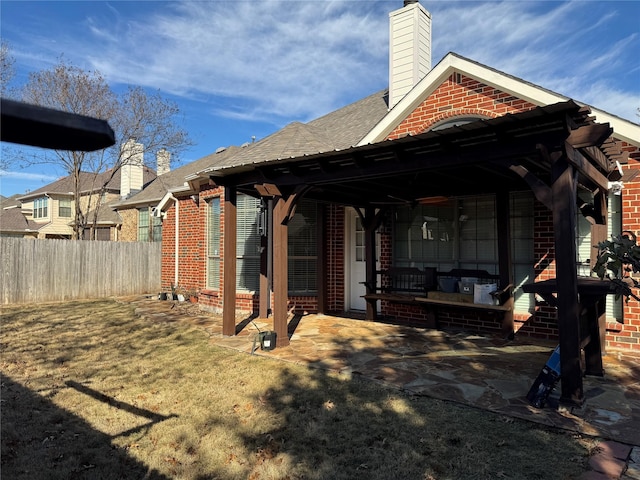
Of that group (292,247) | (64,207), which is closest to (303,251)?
(292,247)

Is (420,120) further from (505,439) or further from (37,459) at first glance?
(37,459)

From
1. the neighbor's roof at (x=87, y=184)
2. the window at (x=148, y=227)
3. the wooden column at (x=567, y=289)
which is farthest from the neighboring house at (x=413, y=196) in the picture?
the neighbor's roof at (x=87, y=184)

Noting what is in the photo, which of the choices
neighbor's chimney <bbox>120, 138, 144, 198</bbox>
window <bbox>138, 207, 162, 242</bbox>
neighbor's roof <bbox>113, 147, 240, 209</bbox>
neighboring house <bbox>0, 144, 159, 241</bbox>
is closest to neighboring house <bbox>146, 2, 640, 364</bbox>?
neighbor's roof <bbox>113, 147, 240, 209</bbox>

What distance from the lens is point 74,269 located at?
13547mm

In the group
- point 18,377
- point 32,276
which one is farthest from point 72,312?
point 18,377

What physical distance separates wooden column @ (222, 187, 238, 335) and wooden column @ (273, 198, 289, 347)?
1061 mm

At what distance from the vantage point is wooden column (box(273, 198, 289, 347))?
638cm

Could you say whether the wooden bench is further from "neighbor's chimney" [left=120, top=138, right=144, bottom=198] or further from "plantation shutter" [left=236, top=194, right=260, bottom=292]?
"neighbor's chimney" [left=120, top=138, right=144, bottom=198]

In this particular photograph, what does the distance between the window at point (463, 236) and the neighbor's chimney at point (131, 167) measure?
1597cm

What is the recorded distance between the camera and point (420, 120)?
7.91 metres

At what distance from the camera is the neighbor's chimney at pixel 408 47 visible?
912 cm

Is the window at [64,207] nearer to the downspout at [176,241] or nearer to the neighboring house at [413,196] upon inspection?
the downspout at [176,241]

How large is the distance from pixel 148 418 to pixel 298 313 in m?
5.51

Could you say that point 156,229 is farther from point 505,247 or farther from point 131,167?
point 505,247
